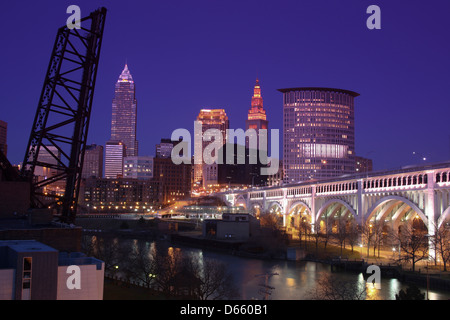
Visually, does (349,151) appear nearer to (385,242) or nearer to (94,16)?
(385,242)

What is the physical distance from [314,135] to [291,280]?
13991cm

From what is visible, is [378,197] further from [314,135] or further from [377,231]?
[314,135]

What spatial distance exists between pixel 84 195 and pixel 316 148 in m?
91.9

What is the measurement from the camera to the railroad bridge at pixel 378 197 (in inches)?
1951

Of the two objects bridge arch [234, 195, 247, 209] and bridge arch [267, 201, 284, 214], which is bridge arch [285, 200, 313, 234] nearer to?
bridge arch [267, 201, 284, 214]

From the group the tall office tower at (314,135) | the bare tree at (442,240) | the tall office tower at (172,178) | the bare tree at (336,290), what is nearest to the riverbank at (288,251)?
the bare tree at (442,240)

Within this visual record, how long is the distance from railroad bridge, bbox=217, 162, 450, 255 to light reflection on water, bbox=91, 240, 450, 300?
40.6 feet

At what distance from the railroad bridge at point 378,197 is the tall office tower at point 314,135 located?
71264 mm

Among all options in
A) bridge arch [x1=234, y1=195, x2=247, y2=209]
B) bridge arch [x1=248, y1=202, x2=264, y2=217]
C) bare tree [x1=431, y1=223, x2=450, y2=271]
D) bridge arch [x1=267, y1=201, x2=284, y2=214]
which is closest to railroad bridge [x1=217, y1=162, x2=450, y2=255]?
bare tree [x1=431, y1=223, x2=450, y2=271]

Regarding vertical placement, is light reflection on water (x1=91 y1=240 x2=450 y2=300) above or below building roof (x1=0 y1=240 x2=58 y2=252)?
below

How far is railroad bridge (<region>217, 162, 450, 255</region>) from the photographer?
4956 cm

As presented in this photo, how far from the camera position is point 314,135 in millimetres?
178250

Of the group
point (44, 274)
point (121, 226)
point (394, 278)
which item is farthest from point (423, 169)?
point (121, 226)

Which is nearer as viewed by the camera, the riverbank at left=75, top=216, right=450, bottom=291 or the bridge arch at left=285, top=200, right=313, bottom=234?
the riverbank at left=75, top=216, right=450, bottom=291
